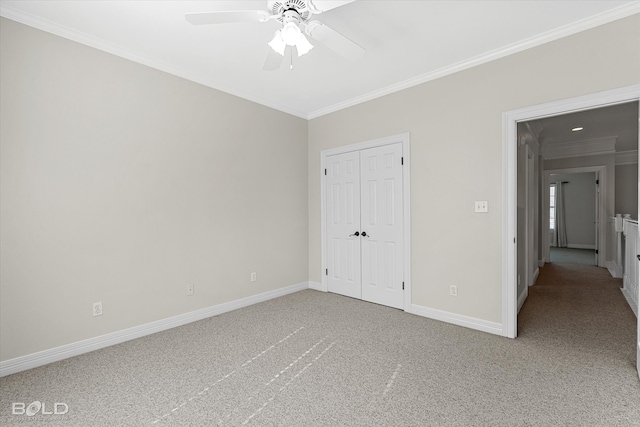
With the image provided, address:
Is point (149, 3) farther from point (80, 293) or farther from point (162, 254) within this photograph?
point (80, 293)

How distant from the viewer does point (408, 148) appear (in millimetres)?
3623

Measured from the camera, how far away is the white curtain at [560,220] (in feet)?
31.3

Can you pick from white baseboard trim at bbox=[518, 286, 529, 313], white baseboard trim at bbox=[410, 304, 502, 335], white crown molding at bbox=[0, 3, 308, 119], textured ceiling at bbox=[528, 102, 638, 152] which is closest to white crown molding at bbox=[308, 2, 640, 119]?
textured ceiling at bbox=[528, 102, 638, 152]

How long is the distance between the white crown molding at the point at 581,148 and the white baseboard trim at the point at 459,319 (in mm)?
5098

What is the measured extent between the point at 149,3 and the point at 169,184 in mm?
1624

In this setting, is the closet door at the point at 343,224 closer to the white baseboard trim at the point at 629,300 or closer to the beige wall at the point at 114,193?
the beige wall at the point at 114,193

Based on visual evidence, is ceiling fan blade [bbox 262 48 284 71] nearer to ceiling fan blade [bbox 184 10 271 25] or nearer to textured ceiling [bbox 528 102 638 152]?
ceiling fan blade [bbox 184 10 271 25]

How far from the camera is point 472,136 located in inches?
124

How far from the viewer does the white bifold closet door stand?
379 centimetres

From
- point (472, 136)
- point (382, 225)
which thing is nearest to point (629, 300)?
point (472, 136)

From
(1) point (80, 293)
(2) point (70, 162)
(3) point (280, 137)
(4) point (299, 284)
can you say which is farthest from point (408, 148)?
(1) point (80, 293)

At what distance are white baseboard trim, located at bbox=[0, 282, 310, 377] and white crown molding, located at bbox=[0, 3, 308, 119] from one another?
2598mm

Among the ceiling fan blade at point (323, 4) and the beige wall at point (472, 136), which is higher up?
the ceiling fan blade at point (323, 4)

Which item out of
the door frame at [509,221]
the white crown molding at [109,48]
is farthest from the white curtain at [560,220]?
the white crown molding at [109,48]
